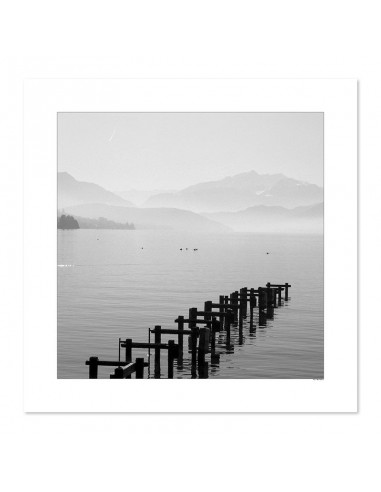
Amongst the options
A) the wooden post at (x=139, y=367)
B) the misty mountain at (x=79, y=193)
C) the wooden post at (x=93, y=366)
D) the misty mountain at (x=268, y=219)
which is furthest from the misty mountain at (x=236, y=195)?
the wooden post at (x=93, y=366)

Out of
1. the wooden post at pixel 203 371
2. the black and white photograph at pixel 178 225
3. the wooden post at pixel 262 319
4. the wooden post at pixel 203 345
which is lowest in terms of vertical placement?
the wooden post at pixel 203 371

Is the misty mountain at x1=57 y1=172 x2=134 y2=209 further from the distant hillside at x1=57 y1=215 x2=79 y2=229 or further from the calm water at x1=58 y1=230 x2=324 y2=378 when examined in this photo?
the calm water at x1=58 y1=230 x2=324 y2=378

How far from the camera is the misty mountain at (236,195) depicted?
32.4 ft

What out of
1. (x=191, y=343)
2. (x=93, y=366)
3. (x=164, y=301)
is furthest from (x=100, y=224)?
(x=164, y=301)

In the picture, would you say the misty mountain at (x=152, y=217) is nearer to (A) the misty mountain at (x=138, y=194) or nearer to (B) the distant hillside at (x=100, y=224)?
(B) the distant hillside at (x=100, y=224)

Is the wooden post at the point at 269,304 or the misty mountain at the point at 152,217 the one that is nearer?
the misty mountain at the point at 152,217

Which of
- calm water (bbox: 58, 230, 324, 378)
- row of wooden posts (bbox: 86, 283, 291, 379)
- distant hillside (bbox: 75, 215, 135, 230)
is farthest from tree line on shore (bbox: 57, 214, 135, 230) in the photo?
row of wooden posts (bbox: 86, 283, 291, 379)

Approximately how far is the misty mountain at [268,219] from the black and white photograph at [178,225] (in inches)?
1.0

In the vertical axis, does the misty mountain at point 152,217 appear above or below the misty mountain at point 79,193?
below
